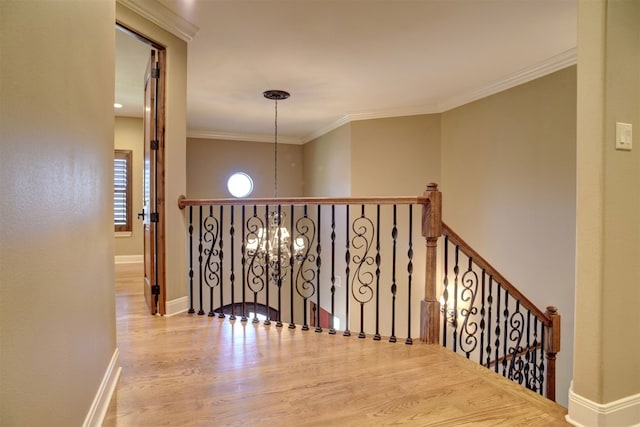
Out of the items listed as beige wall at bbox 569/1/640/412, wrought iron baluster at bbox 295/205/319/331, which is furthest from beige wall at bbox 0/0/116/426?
beige wall at bbox 569/1/640/412

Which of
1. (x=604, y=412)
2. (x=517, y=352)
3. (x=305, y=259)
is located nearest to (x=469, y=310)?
(x=517, y=352)

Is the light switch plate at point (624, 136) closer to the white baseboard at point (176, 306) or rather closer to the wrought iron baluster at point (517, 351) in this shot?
the wrought iron baluster at point (517, 351)

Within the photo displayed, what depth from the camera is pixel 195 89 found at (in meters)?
4.72

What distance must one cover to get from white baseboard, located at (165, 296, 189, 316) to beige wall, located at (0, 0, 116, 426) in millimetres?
1457

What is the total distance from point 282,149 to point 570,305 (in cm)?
588

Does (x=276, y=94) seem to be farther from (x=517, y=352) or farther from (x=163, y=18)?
(x=517, y=352)

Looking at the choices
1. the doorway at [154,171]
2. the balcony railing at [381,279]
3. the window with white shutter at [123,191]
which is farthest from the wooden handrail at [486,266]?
the window with white shutter at [123,191]

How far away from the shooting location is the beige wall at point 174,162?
3.17m

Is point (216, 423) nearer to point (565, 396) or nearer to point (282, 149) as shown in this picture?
point (565, 396)

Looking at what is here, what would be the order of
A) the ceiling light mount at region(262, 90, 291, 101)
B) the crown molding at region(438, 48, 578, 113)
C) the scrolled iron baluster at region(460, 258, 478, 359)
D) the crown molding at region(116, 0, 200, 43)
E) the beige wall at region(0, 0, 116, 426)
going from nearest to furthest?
the beige wall at region(0, 0, 116, 426)
the crown molding at region(116, 0, 200, 43)
the scrolled iron baluster at region(460, 258, 478, 359)
the crown molding at region(438, 48, 578, 113)
the ceiling light mount at region(262, 90, 291, 101)

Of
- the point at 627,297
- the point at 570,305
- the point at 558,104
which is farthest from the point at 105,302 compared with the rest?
the point at 558,104

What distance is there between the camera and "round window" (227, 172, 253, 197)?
763cm

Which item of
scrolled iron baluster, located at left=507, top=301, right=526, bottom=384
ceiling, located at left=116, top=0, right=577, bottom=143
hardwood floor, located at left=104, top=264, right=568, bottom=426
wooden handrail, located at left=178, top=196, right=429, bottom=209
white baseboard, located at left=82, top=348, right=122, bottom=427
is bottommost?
scrolled iron baluster, located at left=507, top=301, right=526, bottom=384

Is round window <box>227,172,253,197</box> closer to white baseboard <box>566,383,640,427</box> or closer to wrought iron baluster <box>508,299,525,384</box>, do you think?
wrought iron baluster <box>508,299,525,384</box>
